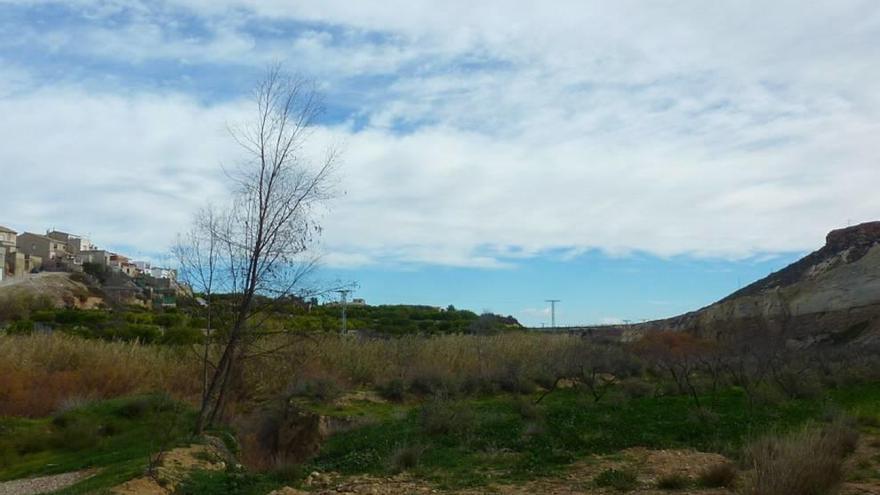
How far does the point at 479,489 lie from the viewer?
11.4m

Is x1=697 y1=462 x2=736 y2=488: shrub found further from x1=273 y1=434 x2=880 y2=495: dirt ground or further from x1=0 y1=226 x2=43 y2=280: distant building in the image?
x1=0 y1=226 x2=43 y2=280: distant building

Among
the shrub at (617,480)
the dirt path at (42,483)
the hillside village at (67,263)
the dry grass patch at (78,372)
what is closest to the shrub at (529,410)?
the shrub at (617,480)

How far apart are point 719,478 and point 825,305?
37.8 meters

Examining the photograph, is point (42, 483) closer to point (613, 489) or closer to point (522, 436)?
point (522, 436)

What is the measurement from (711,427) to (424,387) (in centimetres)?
1238

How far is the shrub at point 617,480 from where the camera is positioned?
10.9m

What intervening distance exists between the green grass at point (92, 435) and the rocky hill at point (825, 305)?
31.6 metres

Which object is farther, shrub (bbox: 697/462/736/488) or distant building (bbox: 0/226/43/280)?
distant building (bbox: 0/226/43/280)

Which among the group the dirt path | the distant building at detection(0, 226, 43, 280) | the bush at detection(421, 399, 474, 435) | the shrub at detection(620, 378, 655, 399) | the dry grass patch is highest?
the distant building at detection(0, 226, 43, 280)

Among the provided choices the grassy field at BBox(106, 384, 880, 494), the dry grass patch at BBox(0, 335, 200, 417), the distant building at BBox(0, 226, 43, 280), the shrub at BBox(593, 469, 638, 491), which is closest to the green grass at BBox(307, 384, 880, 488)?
the grassy field at BBox(106, 384, 880, 494)

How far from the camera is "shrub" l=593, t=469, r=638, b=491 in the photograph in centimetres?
1086

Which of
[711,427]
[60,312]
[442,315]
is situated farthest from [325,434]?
[442,315]

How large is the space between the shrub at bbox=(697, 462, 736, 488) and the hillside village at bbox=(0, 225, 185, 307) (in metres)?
62.7

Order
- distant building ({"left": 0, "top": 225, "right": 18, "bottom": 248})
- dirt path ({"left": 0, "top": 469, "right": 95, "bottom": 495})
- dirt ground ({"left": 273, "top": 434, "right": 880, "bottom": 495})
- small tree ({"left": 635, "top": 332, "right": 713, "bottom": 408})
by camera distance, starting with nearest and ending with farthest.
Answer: dirt ground ({"left": 273, "top": 434, "right": 880, "bottom": 495}) → dirt path ({"left": 0, "top": 469, "right": 95, "bottom": 495}) → small tree ({"left": 635, "top": 332, "right": 713, "bottom": 408}) → distant building ({"left": 0, "top": 225, "right": 18, "bottom": 248})
